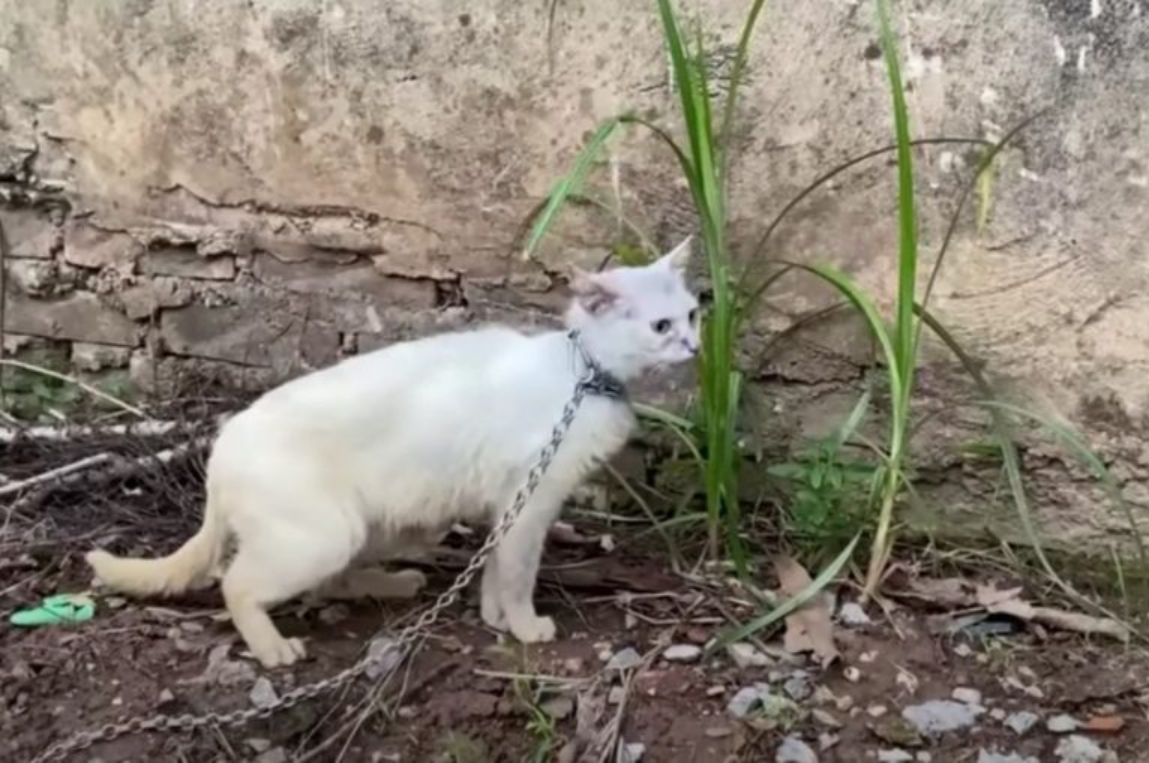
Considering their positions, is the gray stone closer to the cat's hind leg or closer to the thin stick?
the thin stick

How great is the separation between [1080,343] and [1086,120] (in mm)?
454

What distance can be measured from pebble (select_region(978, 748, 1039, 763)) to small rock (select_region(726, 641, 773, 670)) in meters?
0.42

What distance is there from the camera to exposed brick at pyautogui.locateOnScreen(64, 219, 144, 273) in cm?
369

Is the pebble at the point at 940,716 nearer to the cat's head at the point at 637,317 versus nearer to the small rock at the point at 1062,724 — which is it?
the small rock at the point at 1062,724

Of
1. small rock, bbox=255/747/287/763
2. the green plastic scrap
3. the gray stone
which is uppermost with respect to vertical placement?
the gray stone

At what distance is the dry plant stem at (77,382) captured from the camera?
373 cm

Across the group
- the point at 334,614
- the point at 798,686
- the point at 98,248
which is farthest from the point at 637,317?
the point at 98,248

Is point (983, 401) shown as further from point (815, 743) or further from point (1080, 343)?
point (815, 743)

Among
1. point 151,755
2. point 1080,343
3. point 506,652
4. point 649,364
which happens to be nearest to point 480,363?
point 649,364

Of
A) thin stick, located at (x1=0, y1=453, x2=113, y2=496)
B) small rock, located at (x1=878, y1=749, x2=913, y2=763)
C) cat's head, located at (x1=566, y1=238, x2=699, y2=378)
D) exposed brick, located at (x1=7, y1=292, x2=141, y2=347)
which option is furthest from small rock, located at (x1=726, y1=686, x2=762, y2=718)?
exposed brick, located at (x1=7, y1=292, x2=141, y2=347)

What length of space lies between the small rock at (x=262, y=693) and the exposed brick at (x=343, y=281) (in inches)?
42.8

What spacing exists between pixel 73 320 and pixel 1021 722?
8.05 feet

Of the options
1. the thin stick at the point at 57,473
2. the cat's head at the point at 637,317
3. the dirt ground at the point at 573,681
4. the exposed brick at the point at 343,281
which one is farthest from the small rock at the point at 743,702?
the thin stick at the point at 57,473

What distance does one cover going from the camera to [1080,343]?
3.10 metres
